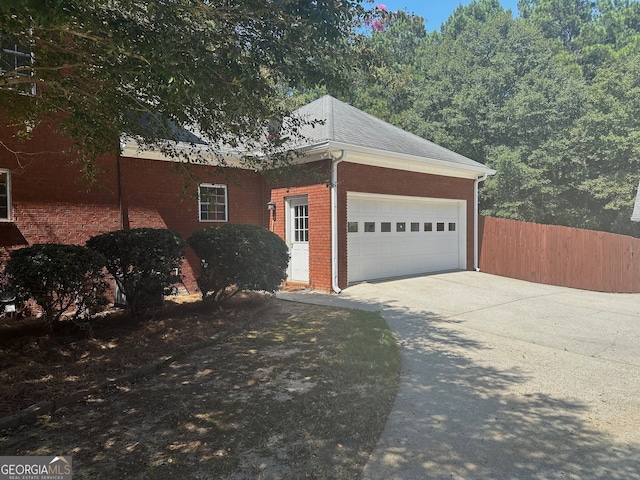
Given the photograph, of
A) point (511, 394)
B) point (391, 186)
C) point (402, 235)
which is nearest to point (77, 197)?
point (391, 186)

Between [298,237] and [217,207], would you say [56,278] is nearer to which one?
[217,207]

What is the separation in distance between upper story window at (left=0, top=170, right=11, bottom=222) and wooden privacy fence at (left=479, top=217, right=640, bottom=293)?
13.4 m

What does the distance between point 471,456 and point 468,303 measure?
6.63 meters

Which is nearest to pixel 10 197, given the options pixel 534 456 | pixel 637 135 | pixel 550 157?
pixel 534 456

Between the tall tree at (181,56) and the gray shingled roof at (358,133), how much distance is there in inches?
190

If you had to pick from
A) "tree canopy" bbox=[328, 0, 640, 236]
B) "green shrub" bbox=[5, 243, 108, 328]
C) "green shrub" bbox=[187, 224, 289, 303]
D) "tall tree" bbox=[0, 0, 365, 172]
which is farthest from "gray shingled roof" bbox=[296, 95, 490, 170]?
"green shrub" bbox=[5, 243, 108, 328]

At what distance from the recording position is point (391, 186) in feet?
39.6

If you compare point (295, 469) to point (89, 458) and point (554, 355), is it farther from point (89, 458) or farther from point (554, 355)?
point (554, 355)

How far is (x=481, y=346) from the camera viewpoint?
625 cm

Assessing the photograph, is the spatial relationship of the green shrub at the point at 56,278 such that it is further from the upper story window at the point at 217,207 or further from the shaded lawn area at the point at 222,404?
the upper story window at the point at 217,207

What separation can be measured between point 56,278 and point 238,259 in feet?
9.58

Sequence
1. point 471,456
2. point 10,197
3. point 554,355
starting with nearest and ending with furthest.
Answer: point 471,456 → point 554,355 → point 10,197

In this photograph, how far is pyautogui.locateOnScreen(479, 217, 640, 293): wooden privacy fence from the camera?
12.4 metres

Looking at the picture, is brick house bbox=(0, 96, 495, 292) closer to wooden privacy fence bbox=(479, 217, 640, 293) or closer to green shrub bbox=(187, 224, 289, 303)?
wooden privacy fence bbox=(479, 217, 640, 293)
